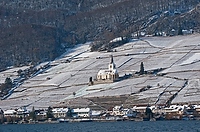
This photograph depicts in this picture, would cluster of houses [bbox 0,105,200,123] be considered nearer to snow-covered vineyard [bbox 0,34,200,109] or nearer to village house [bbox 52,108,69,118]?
village house [bbox 52,108,69,118]

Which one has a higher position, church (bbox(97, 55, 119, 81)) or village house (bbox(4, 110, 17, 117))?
church (bbox(97, 55, 119, 81))

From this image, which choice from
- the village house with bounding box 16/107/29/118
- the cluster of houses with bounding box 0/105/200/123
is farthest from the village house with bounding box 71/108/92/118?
the village house with bounding box 16/107/29/118

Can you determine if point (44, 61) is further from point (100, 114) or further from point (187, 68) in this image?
point (100, 114)

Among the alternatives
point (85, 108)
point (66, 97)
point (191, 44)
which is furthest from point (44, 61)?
point (85, 108)

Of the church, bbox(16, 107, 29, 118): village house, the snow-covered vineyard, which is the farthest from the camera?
the church

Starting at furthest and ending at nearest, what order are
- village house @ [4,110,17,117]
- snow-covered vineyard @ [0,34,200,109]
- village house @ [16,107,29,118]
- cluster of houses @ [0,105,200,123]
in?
village house @ [4,110,17,117]
village house @ [16,107,29,118]
snow-covered vineyard @ [0,34,200,109]
cluster of houses @ [0,105,200,123]

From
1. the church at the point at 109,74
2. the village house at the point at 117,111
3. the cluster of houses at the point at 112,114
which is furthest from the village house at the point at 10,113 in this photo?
the church at the point at 109,74

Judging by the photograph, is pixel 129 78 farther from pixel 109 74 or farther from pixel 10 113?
pixel 10 113
